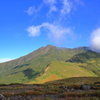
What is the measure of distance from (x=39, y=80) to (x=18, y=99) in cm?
12351

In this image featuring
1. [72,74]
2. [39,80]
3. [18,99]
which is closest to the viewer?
[18,99]

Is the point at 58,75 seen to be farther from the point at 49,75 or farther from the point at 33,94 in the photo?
the point at 33,94

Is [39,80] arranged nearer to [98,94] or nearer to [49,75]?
[49,75]

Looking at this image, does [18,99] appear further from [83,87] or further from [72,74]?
[72,74]

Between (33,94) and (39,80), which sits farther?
(39,80)

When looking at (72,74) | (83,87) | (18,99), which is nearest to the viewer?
(18,99)

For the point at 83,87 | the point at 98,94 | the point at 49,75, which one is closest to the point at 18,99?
the point at 98,94

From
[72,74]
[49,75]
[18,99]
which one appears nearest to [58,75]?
[49,75]

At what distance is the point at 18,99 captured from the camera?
1797 centimetres

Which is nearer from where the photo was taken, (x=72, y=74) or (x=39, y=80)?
(x=39, y=80)

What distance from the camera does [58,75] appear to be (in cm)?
16412

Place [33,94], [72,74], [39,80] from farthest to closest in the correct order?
[72,74], [39,80], [33,94]

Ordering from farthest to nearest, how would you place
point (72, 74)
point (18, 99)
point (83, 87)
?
point (72, 74) → point (83, 87) → point (18, 99)

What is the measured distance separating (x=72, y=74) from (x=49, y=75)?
35217mm
